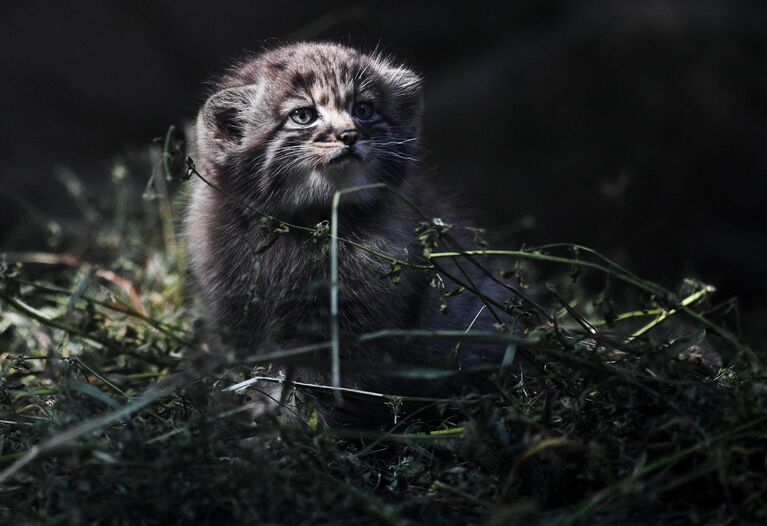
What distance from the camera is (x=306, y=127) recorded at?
336cm

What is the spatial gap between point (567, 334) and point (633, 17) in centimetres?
354

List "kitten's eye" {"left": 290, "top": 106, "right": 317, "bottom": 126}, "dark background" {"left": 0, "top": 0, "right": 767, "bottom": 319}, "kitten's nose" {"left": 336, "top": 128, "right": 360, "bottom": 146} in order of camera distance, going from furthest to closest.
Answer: "dark background" {"left": 0, "top": 0, "right": 767, "bottom": 319} → "kitten's eye" {"left": 290, "top": 106, "right": 317, "bottom": 126} → "kitten's nose" {"left": 336, "top": 128, "right": 360, "bottom": 146}

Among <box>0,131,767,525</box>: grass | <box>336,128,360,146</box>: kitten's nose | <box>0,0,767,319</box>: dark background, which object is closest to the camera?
<box>0,131,767,525</box>: grass

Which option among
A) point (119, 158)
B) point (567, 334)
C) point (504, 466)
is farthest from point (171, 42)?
point (504, 466)

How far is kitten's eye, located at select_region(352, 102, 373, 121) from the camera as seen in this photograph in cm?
348

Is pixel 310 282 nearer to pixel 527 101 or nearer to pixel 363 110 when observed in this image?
pixel 363 110

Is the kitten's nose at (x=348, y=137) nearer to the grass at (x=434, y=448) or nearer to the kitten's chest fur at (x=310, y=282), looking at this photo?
the kitten's chest fur at (x=310, y=282)

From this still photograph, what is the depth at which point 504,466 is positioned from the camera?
251 cm

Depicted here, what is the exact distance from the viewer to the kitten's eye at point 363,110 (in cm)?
348

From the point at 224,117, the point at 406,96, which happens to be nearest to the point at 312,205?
the point at 224,117

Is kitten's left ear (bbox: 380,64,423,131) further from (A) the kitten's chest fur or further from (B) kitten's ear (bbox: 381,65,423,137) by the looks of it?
(A) the kitten's chest fur

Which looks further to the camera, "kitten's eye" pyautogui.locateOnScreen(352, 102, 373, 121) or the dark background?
the dark background

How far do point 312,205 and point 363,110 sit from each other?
465mm

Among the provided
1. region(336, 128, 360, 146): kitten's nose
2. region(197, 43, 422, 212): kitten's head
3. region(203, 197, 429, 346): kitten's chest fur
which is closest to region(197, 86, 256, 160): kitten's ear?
region(197, 43, 422, 212): kitten's head
